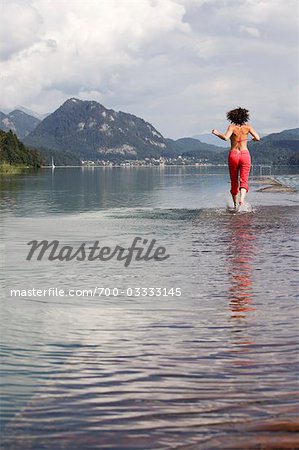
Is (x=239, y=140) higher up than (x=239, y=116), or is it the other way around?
(x=239, y=116)

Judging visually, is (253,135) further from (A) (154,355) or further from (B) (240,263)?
(A) (154,355)

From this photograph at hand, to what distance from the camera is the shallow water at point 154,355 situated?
4.66 m

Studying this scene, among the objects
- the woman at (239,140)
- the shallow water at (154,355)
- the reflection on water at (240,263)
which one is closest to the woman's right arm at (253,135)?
the woman at (239,140)

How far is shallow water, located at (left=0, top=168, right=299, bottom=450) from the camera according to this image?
4.66 metres

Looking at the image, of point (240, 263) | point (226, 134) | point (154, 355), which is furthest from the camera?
point (226, 134)

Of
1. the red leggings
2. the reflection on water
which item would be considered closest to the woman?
the red leggings

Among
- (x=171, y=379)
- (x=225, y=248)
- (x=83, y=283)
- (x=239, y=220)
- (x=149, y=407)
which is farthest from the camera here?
(x=239, y=220)

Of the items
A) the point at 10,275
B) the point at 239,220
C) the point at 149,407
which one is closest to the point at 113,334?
the point at 149,407

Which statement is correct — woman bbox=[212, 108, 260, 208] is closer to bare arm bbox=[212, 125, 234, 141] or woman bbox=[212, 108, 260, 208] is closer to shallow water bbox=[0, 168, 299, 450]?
bare arm bbox=[212, 125, 234, 141]

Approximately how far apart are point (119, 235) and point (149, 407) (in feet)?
47.2

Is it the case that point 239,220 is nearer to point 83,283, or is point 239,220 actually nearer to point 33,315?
point 83,283

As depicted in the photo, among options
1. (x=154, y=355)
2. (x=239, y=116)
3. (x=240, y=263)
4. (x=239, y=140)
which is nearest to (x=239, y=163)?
(x=239, y=140)

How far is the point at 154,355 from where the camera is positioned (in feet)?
21.7

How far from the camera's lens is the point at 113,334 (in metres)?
7.57
